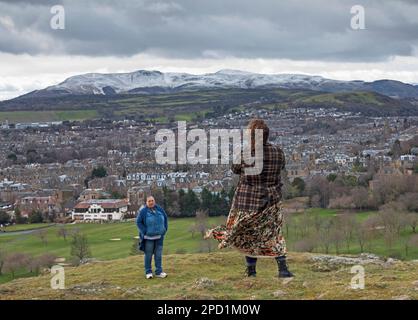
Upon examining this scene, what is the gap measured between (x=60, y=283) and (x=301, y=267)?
503 cm

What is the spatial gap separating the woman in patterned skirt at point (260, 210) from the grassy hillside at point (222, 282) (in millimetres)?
612

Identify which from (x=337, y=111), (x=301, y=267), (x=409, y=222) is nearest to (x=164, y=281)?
(x=301, y=267)

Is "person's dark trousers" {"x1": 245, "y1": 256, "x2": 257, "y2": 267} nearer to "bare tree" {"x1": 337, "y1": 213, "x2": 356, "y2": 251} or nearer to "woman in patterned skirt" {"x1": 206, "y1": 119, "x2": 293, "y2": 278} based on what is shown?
"woman in patterned skirt" {"x1": 206, "y1": 119, "x2": 293, "y2": 278}

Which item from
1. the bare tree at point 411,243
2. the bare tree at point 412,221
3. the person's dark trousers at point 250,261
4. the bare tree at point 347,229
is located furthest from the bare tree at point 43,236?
the person's dark trousers at point 250,261

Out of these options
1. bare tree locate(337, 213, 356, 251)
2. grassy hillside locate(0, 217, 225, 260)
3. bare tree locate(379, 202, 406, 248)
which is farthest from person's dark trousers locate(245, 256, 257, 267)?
bare tree locate(379, 202, 406, 248)

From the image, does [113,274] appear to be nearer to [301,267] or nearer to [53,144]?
[301,267]

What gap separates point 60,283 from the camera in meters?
12.3

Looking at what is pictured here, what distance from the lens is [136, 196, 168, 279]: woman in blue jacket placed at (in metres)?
12.7

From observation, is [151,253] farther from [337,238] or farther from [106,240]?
[106,240]

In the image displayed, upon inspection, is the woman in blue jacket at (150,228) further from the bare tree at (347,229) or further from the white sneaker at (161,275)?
the bare tree at (347,229)

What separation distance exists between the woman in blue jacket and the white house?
185ft

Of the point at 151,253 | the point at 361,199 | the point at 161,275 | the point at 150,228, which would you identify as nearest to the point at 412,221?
the point at 361,199

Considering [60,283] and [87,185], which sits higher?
[60,283]

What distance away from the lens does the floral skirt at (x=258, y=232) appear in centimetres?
1129
